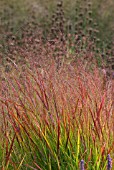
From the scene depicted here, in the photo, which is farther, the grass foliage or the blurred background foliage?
the blurred background foliage

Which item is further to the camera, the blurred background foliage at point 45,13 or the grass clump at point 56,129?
the blurred background foliage at point 45,13

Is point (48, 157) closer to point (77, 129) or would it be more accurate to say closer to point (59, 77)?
point (77, 129)

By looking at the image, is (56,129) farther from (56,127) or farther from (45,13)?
(45,13)

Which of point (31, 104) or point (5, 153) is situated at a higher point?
point (31, 104)

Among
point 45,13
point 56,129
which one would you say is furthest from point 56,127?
point 45,13

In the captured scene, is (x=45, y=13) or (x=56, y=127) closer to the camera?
(x=56, y=127)

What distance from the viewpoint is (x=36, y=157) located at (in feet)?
13.1

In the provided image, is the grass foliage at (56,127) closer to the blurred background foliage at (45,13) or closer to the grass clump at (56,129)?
A: the grass clump at (56,129)

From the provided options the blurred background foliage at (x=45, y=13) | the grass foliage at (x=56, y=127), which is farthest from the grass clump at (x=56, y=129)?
the blurred background foliage at (x=45, y=13)

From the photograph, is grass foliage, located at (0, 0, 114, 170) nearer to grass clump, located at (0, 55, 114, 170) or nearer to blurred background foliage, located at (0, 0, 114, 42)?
grass clump, located at (0, 55, 114, 170)

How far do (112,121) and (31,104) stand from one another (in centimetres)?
72

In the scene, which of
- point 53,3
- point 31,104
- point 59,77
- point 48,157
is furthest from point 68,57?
point 53,3

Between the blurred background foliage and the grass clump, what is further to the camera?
the blurred background foliage

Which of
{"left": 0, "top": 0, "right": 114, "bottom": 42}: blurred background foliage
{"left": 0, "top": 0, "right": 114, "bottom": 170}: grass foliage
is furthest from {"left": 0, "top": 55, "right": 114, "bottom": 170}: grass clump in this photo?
{"left": 0, "top": 0, "right": 114, "bottom": 42}: blurred background foliage
